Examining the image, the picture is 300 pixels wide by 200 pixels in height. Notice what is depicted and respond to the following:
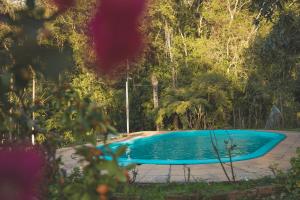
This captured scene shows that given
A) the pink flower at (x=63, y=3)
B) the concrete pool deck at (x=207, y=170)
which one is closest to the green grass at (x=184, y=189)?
the concrete pool deck at (x=207, y=170)

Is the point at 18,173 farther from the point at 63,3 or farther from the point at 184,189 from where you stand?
the point at 184,189

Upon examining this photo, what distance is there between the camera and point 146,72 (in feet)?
48.9

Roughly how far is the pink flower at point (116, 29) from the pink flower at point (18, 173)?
102 millimetres

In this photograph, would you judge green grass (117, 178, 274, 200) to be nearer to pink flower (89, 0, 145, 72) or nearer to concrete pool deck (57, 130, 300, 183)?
concrete pool deck (57, 130, 300, 183)

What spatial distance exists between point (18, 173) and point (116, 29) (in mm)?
138

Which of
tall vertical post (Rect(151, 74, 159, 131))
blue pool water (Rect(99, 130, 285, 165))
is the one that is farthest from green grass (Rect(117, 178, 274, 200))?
tall vertical post (Rect(151, 74, 159, 131))

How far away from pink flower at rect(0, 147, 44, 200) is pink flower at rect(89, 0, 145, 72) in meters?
0.10

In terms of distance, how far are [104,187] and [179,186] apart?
4.41m

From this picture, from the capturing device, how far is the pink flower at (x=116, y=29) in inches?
14.7

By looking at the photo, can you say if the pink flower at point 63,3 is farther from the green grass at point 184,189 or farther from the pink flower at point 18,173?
the green grass at point 184,189

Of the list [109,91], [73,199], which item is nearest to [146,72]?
[109,91]

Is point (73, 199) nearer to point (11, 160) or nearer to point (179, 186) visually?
point (11, 160)

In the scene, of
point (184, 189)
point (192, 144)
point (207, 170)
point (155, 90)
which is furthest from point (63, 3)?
point (155, 90)

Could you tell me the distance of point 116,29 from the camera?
0.37 metres
